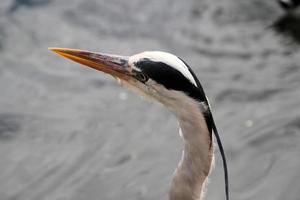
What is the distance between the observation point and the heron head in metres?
4.12

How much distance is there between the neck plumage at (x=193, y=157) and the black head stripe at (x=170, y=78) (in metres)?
0.07

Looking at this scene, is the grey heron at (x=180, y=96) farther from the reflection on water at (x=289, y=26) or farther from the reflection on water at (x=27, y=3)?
the reflection on water at (x=27, y=3)

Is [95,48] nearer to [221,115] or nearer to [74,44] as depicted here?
[74,44]

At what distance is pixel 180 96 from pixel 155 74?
188mm

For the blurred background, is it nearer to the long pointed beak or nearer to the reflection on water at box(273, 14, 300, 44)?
the reflection on water at box(273, 14, 300, 44)

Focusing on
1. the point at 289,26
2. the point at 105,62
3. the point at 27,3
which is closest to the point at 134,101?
the point at 289,26

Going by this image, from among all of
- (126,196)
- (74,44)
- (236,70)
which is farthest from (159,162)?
(74,44)

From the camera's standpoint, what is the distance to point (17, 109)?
7.34m

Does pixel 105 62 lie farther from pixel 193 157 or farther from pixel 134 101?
pixel 134 101

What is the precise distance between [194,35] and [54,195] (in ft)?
9.25

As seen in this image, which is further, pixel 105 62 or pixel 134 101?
pixel 134 101

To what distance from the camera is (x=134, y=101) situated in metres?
7.28

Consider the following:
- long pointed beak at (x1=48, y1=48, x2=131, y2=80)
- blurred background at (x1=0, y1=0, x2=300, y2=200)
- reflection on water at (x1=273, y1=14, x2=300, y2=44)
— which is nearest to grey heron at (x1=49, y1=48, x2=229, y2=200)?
long pointed beak at (x1=48, y1=48, x2=131, y2=80)

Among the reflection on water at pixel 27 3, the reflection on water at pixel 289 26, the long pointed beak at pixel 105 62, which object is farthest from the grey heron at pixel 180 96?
the reflection on water at pixel 27 3
